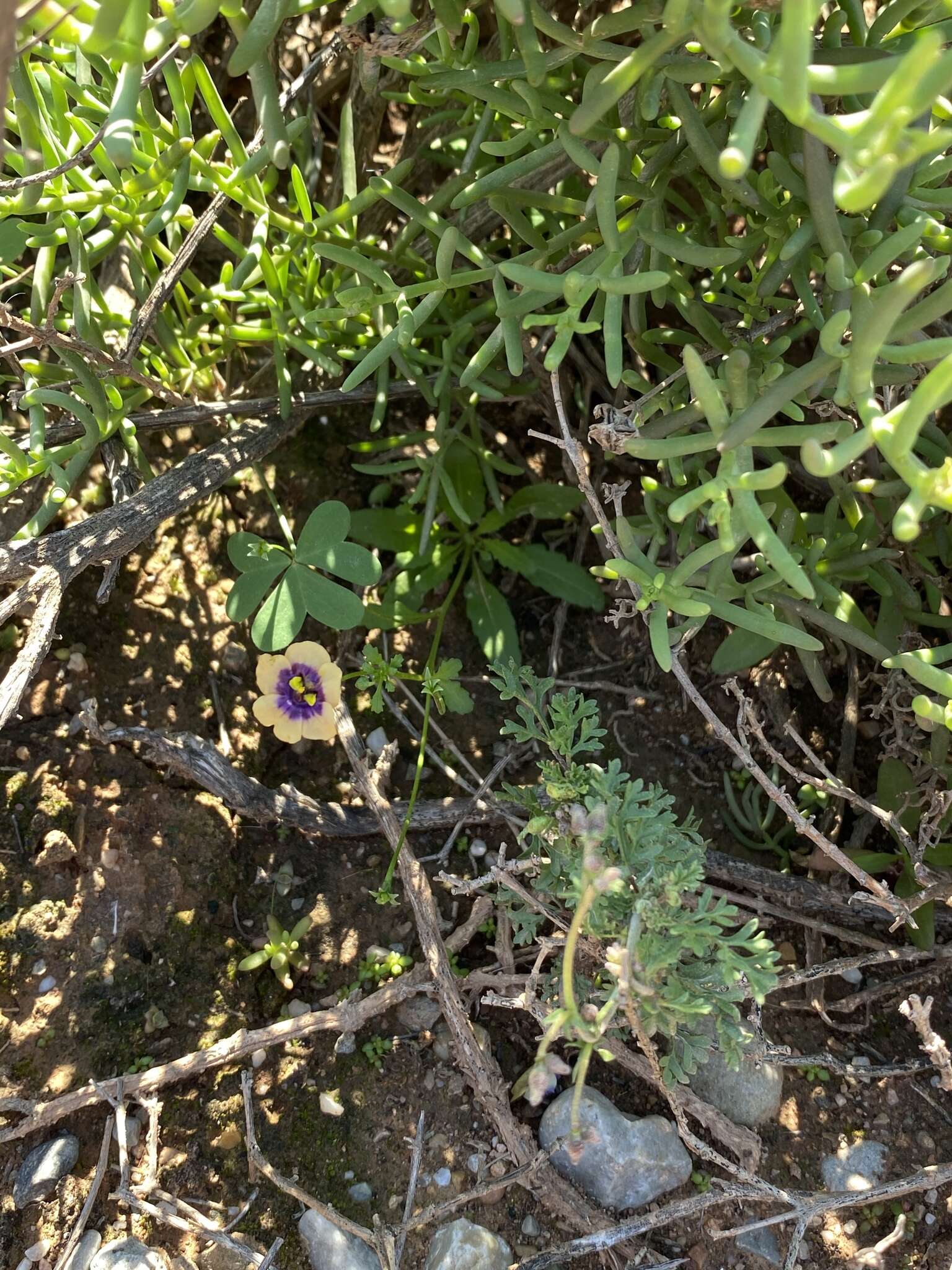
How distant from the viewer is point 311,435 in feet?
8.21

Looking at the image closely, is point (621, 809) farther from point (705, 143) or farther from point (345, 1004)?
point (705, 143)

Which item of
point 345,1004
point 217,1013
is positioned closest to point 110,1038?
point 217,1013

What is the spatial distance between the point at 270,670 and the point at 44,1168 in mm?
984

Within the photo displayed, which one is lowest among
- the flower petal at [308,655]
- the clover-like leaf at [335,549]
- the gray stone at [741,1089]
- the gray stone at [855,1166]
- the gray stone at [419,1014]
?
the gray stone at [855,1166]

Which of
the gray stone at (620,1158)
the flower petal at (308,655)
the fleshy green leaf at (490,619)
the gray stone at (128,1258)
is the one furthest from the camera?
the fleshy green leaf at (490,619)

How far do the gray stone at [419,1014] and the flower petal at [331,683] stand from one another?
0.62m

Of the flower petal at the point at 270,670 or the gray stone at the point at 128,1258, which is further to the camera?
the flower petal at the point at 270,670

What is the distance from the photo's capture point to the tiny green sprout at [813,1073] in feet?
6.33

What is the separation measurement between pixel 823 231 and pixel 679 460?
459mm

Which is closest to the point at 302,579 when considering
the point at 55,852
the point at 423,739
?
the point at 423,739

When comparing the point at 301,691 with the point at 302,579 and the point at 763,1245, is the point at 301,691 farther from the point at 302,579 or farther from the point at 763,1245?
the point at 763,1245

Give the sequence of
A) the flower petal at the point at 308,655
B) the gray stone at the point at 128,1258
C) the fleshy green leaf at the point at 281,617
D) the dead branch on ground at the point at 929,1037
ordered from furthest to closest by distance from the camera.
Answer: the flower petal at the point at 308,655
the fleshy green leaf at the point at 281,617
the gray stone at the point at 128,1258
the dead branch on ground at the point at 929,1037

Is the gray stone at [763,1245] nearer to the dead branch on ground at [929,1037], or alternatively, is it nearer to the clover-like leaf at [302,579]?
the dead branch on ground at [929,1037]

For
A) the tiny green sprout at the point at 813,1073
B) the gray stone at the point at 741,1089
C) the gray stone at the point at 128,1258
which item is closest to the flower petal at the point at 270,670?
the gray stone at the point at 128,1258
